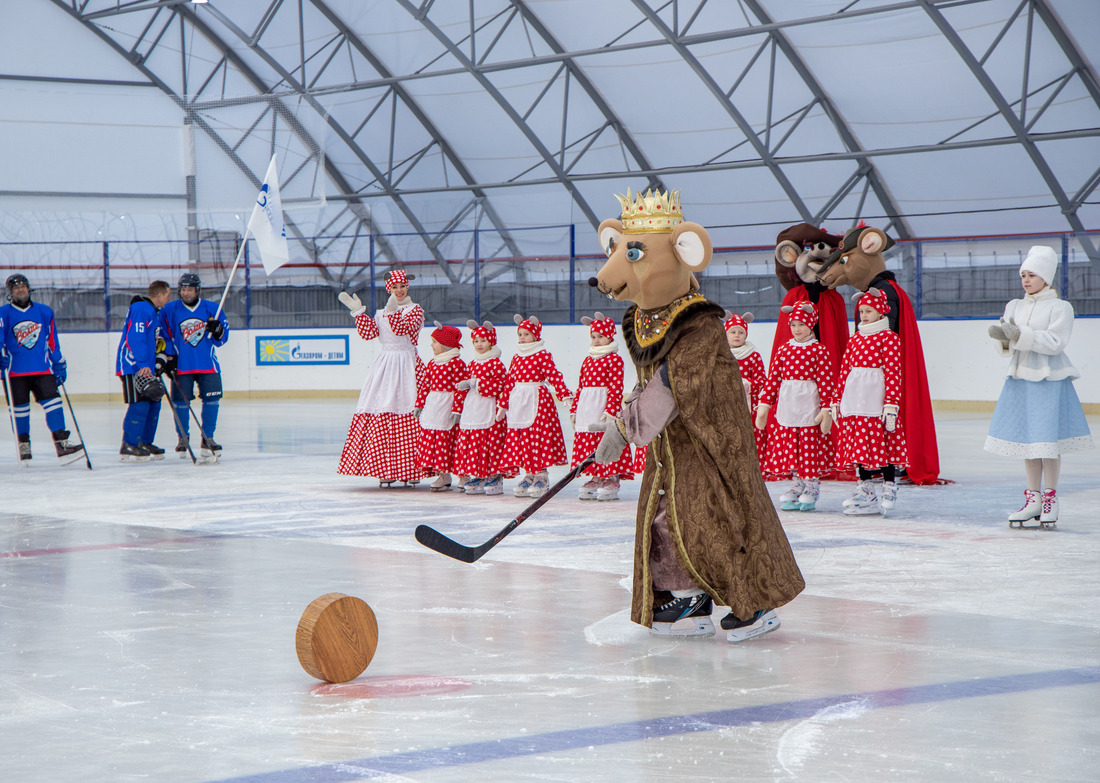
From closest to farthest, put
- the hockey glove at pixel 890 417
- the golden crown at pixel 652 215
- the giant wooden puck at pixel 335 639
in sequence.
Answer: the giant wooden puck at pixel 335 639 < the golden crown at pixel 652 215 < the hockey glove at pixel 890 417

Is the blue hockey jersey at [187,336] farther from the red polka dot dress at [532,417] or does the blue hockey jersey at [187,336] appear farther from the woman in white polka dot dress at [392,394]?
the red polka dot dress at [532,417]

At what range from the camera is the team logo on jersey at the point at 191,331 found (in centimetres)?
984

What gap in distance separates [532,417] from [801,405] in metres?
1.64

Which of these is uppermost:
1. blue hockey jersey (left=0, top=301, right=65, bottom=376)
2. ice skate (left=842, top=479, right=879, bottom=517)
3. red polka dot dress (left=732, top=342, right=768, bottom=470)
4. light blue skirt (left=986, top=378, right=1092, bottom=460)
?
blue hockey jersey (left=0, top=301, right=65, bottom=376)

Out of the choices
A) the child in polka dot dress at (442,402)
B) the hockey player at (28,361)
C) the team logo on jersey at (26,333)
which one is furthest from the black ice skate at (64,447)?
the child in polka dot dress at (442,402)

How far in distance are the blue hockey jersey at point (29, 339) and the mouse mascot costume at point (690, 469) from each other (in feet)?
22.4

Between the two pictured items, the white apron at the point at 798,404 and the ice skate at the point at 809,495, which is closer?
the white apron at the point at 798,404

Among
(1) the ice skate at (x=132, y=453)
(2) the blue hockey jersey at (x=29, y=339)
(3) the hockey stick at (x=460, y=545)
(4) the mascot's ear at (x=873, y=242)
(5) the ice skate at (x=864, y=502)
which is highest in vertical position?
(4) the mascot's ear at (x=873, y=242)

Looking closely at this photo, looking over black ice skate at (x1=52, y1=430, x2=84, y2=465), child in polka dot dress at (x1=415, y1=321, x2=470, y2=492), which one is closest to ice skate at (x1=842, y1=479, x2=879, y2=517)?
child in polka dot dress at (x1=415, y1=321, x2=470, y2=492)

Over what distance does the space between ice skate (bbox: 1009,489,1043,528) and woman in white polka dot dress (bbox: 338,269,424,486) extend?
3.66 metres

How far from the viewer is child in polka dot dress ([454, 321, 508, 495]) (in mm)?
7770

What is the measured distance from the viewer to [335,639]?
11.1 ft

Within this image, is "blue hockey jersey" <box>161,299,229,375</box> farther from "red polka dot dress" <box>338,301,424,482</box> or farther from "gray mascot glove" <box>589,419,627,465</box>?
"gray mascot glove" <box>589,419,627,465</box>

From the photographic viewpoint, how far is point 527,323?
777 centimetres
